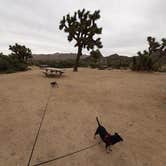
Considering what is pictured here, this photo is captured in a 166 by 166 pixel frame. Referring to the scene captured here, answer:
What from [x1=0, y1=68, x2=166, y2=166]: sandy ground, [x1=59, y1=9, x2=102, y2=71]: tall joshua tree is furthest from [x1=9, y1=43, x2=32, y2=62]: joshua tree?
[x1=0, y1=68, x2=166, y2=166]: sandy ground

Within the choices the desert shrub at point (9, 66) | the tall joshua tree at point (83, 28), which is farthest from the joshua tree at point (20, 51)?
the tall joshua tree at point (83, 28)

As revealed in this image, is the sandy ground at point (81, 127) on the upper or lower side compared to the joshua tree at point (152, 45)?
lower

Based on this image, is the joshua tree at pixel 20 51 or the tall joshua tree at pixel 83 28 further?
the joshua tree at pixel 20 51

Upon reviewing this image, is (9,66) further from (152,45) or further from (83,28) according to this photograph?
(152,45)

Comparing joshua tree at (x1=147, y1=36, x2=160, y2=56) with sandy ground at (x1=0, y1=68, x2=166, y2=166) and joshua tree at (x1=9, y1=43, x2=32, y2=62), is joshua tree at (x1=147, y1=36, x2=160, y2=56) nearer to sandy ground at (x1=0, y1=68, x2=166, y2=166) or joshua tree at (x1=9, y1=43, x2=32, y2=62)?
sandy ground at (x1=0, y1=68, x2=166, y2=166)

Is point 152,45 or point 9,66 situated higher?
point 152,45

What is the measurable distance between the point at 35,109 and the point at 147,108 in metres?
4.33

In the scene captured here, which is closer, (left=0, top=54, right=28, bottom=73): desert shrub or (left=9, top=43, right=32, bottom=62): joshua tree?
(left=0, top=54, right=28, bottom=73): desert shrub

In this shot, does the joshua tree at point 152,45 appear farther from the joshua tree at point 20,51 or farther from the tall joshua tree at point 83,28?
the joshua tree at point 20,51

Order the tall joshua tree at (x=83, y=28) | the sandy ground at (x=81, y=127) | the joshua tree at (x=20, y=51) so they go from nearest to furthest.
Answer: the sandy ground at (x=81, y=127)
the tall joshua tree at (x=83, y=28)
the joshua tree at (x=20, y=51)

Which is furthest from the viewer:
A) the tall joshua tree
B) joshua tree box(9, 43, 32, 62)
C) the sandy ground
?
joshua tree box(9, 43, 32, 62)

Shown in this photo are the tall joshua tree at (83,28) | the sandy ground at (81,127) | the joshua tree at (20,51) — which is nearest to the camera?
the sandy ground at (81,127)

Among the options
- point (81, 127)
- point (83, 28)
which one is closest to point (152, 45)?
point (83, 28)

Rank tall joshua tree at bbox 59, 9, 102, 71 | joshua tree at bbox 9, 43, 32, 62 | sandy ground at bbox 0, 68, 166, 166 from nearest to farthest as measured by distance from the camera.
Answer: sandy ground at bbox 0, 68, 166, 166 → tall joshua tree at bbox 59, 9, 102, 71 → joshua tree at bbox 9, 43, 32, 62
